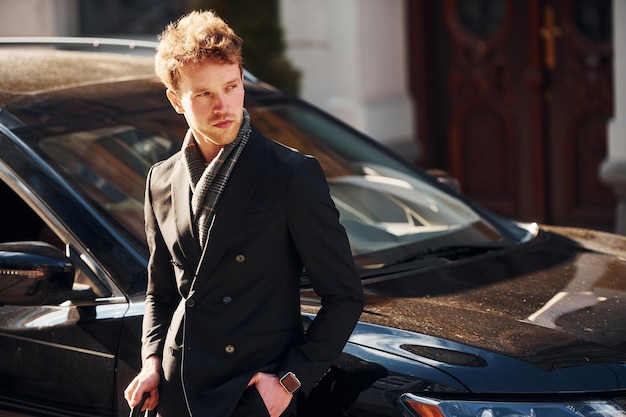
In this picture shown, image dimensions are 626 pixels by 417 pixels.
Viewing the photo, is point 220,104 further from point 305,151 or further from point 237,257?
point 305,151

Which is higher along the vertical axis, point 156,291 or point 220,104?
point 220,104

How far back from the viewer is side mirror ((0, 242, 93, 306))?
311cm

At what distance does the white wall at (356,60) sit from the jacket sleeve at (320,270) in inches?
247

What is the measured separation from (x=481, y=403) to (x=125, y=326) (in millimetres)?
→ 965

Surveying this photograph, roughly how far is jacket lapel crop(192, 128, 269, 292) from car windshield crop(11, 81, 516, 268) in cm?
74

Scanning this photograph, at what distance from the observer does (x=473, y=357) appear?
9.11 ft

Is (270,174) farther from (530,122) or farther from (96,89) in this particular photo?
(530,122)

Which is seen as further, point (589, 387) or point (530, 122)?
point (530, 122)

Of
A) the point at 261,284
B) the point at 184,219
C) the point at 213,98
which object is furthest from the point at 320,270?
the point at 213,98

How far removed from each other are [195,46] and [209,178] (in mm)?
299

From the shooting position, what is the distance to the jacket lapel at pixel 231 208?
8.68 ft

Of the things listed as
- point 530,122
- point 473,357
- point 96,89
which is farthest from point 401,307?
point 530,122

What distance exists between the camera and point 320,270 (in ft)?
8.64

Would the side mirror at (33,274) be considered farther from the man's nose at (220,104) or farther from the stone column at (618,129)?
the stone column at (618,129)
